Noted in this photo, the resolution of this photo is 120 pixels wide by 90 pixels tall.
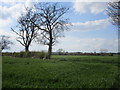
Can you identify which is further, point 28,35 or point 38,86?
point 28,35

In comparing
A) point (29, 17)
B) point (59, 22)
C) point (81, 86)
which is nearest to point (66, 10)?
point (59, 22)

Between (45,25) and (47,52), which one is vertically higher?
(45,25)

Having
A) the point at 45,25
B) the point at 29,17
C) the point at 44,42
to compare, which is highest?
the point at 29,17

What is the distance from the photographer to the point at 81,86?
7023mm

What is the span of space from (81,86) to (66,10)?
32199mm

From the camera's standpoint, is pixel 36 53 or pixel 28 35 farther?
pixel 28 35

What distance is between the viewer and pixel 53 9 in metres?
38.6

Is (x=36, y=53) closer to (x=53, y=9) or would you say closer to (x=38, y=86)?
(x=53, y=9)

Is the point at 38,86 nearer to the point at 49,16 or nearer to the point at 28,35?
the point at 49,16

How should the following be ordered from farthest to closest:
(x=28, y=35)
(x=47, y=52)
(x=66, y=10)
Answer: (x=28, y=35)
(x=66, y=10)
(x=47, y=52)

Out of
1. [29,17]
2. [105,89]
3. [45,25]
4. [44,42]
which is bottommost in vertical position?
[105,89]

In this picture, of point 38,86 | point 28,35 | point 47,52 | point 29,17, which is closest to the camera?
point 38,86

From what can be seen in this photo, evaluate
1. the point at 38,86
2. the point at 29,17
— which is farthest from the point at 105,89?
the point at 29,17

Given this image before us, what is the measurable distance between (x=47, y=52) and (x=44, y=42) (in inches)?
195
